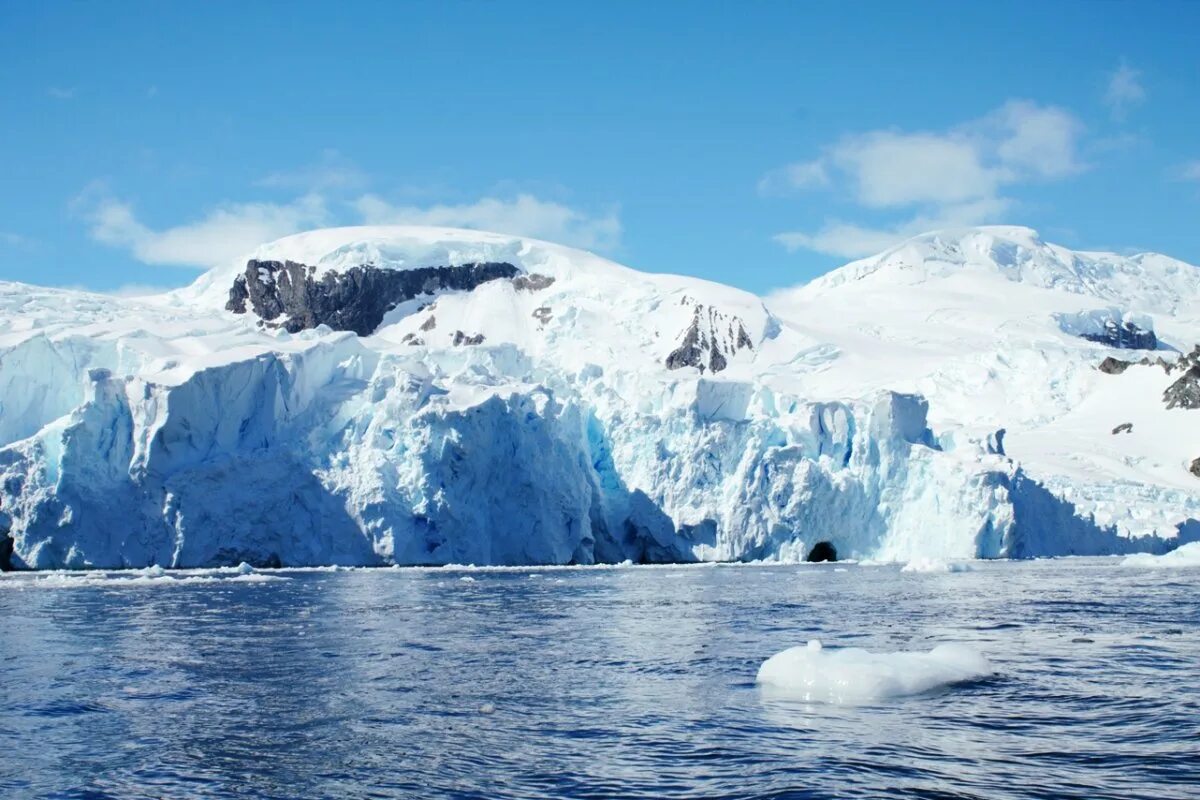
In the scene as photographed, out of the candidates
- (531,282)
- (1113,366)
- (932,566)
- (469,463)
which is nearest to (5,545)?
(469,463)

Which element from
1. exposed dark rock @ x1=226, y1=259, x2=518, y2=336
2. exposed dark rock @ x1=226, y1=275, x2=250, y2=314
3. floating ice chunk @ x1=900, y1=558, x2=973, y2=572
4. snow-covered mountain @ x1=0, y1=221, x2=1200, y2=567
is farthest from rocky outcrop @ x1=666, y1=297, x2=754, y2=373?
floating ice chunk @ x1=900, y1=558, x2=973, y2=572

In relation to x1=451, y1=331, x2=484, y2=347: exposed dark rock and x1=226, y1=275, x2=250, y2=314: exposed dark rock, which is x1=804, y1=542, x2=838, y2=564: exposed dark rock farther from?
x1=226, y1=275, x2=250, y2=314: exposed dark rock

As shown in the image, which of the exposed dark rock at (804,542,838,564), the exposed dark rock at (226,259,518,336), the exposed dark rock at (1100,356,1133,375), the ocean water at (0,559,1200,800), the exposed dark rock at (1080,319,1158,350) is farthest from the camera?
the exposed dark rock at (1080,319,1158,350)

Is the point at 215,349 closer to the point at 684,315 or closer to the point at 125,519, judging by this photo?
the point at 125,519

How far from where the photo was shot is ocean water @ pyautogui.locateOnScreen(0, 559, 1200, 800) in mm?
7820

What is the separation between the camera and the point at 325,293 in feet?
269

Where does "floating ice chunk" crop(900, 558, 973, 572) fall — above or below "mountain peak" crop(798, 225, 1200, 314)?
below

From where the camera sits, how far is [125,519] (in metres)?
34.2

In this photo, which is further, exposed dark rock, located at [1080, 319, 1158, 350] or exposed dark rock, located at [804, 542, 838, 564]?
exposed dark rock, located at [1080, 319, 1158, 350]

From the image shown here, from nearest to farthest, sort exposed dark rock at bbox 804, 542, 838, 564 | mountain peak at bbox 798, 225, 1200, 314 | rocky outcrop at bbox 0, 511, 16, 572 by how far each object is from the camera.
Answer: rocky outcrop at bbox 0, 511, 16, 572
exposed dark rock at bbox 804, 542, 838, 564
mountain peak at bbox 798, 225, 1200, 314

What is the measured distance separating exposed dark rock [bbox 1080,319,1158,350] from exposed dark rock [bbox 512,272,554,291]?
2282 inches

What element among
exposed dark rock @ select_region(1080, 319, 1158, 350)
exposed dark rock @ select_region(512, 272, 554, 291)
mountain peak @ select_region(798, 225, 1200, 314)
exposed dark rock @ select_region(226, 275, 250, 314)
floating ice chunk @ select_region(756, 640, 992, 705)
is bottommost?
floating ice chunk @ select_region(756, 640, 992, 705)

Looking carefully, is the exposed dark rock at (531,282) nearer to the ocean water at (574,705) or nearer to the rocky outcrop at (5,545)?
the rocky outcrop at (5,545)

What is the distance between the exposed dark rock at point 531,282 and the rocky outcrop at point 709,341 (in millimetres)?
10704
